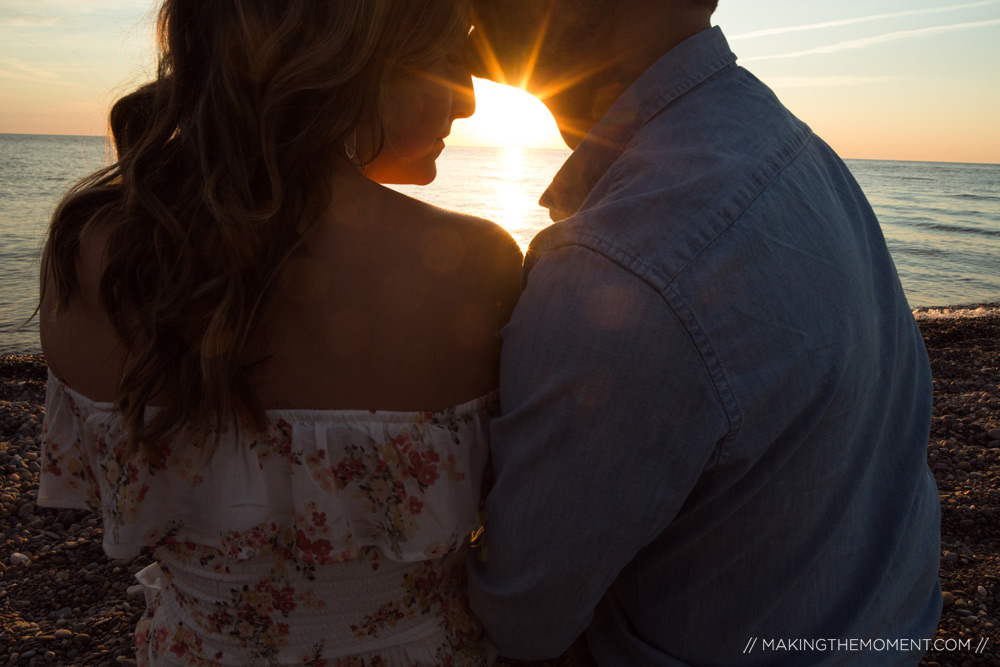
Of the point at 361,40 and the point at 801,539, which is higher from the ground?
the point at 361,40

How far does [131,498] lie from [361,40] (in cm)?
119

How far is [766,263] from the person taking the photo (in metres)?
1.26

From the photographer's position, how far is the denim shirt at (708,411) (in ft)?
3.94

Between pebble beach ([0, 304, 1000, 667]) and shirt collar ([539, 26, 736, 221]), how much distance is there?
217cm

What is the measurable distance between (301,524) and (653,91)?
1.37 metres

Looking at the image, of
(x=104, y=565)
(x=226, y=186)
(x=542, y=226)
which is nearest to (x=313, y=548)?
(x=226, y=186)

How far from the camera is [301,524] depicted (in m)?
1.48

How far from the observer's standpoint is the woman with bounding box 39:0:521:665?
4.55ft

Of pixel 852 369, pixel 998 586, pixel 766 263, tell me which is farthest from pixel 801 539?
pixel 998 586

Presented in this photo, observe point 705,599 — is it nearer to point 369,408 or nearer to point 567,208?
point 369,408

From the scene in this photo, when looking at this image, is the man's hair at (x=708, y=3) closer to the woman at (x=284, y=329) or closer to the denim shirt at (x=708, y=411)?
the denim shirt at (x=708, y=411)

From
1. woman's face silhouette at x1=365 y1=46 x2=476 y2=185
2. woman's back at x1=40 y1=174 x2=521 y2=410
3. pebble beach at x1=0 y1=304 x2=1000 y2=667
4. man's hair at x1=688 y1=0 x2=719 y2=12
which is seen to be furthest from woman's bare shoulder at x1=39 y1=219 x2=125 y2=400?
pebble beach at x1=0 y1=304 x2=1000 y2=667

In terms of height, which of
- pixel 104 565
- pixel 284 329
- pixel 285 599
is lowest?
pixel 104 565

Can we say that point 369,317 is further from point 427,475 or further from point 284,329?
point 427,475
